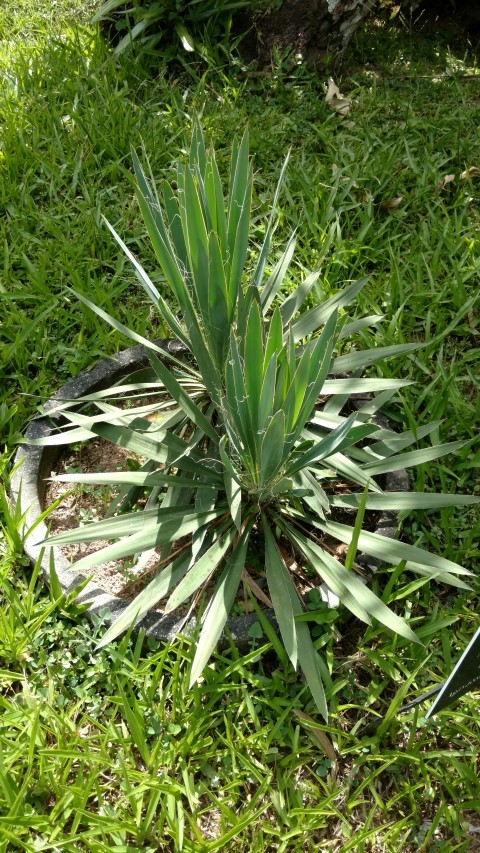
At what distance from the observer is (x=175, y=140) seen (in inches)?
137

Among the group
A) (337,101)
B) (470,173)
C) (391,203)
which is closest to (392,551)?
(391,203)

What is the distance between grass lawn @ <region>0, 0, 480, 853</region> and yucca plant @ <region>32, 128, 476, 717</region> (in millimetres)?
165

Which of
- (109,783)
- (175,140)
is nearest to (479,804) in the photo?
(109,783)

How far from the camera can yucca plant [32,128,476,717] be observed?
65.4 inches

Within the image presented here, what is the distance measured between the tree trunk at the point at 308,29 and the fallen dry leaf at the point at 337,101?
0.30m

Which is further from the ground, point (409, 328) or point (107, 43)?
point (107, 43)

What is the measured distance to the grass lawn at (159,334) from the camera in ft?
5.43

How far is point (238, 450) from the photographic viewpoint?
5.81 ft

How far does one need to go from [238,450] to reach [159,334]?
102 centimetres

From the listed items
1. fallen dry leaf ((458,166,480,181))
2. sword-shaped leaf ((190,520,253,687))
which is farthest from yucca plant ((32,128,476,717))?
fallen dry leaf ((458,166,480,181))

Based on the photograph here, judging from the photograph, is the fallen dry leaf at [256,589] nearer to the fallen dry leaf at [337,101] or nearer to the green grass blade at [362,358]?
the green grass blade at [362,358]

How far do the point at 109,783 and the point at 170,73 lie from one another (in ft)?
11.2

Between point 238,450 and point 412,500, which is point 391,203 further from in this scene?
point 238,450

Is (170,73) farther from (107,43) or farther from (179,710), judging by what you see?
(179,710)
